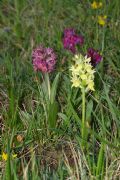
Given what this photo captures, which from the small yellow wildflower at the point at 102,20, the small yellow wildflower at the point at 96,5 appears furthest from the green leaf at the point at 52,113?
the small yellow wildflower at the point at 96,5

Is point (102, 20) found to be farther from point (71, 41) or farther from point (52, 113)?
point (52, 113)

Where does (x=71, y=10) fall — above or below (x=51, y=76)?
above

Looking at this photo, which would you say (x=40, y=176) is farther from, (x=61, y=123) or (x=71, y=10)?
(x=71, y=10)

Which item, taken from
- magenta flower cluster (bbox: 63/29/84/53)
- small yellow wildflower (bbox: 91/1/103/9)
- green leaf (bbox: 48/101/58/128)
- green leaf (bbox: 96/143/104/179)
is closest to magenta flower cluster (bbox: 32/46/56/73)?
green leaf (bbox: 48/101/58/128)

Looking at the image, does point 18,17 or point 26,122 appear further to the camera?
point 18,17

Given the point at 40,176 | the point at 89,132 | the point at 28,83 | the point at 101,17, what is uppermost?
the point at 101,17

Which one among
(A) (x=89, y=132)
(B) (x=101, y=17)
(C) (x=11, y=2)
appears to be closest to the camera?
(A) (x=89, y=132)

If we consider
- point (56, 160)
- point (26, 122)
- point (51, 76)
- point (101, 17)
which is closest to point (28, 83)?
point (51, 76)

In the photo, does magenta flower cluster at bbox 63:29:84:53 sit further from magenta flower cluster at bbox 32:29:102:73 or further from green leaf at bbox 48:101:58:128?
green leaf at bbox 48:101:58:128
